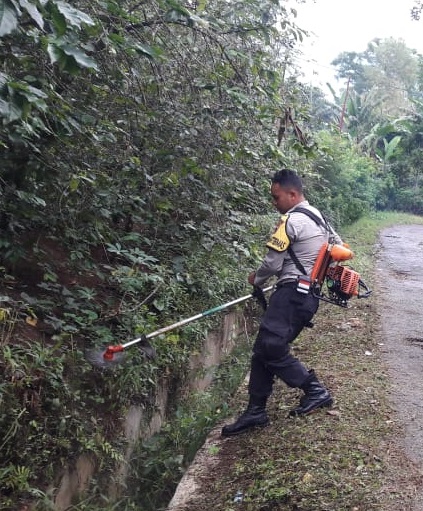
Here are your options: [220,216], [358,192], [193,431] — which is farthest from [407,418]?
[358,192]

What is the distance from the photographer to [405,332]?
7.42 m

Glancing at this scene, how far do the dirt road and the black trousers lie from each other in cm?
93

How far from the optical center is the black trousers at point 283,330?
4.46 m

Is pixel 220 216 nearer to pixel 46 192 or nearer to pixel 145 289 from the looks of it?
pixel 145 289

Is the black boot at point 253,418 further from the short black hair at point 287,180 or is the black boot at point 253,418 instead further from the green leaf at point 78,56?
the green leaf at point 78,56

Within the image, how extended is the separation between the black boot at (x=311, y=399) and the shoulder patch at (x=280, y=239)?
1.04 meters

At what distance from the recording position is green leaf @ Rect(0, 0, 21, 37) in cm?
186

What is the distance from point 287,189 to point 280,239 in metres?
0.43

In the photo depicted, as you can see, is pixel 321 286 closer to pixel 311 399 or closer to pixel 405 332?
pixel 311 399

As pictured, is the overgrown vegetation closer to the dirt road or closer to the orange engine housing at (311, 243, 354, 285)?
the orange engine housing at (311, 243, 354, 285)

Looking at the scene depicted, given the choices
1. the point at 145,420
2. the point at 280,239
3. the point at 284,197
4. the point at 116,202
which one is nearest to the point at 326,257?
the point at 280,239

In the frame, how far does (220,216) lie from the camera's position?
688 centimetres

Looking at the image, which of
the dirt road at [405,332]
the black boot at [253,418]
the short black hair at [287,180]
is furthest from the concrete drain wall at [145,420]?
the short black hair at [287,180]

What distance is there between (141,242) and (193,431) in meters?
2.30
